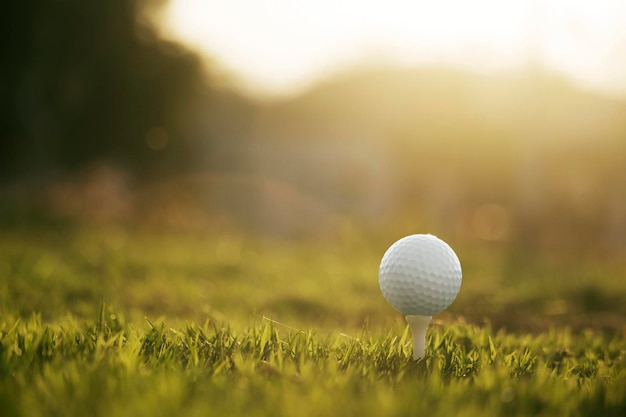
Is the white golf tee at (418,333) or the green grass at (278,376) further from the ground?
the white golf tee at (418,333)

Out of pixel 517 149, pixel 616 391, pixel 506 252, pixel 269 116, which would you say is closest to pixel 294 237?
pixel 506 252

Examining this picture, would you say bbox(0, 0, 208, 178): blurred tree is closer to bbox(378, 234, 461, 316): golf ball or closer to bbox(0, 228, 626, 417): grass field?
bbox(0, 228, 626, 417): grass field

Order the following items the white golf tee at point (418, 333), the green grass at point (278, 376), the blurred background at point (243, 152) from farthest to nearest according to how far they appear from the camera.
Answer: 1. the blurred background at point (243, 152)
2. the white golf tee at point (418, 333)
3. the green grass at point (278, 376)

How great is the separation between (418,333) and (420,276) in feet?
0.96

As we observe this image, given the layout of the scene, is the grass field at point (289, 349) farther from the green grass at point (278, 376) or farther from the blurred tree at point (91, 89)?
the blurred tree at point (91, 89)

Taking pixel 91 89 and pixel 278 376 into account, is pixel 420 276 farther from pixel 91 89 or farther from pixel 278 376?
pixel 91 89

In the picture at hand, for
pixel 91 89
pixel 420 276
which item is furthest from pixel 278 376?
pixel 91 89

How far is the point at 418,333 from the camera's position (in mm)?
3014

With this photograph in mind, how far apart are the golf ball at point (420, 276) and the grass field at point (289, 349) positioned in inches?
9.8

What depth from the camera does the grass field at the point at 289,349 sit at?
87.3 inches

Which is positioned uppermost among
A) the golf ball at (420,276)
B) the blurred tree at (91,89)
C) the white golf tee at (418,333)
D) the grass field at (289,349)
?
the blurred tree at (91,89)

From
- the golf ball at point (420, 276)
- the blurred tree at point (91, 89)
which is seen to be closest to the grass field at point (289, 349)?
the golf ball at point (420, 276)

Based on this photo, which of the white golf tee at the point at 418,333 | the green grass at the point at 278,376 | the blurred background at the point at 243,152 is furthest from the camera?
the blurred background at the point at 243,152

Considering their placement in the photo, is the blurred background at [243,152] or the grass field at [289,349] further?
the blurred background at [243,152]
